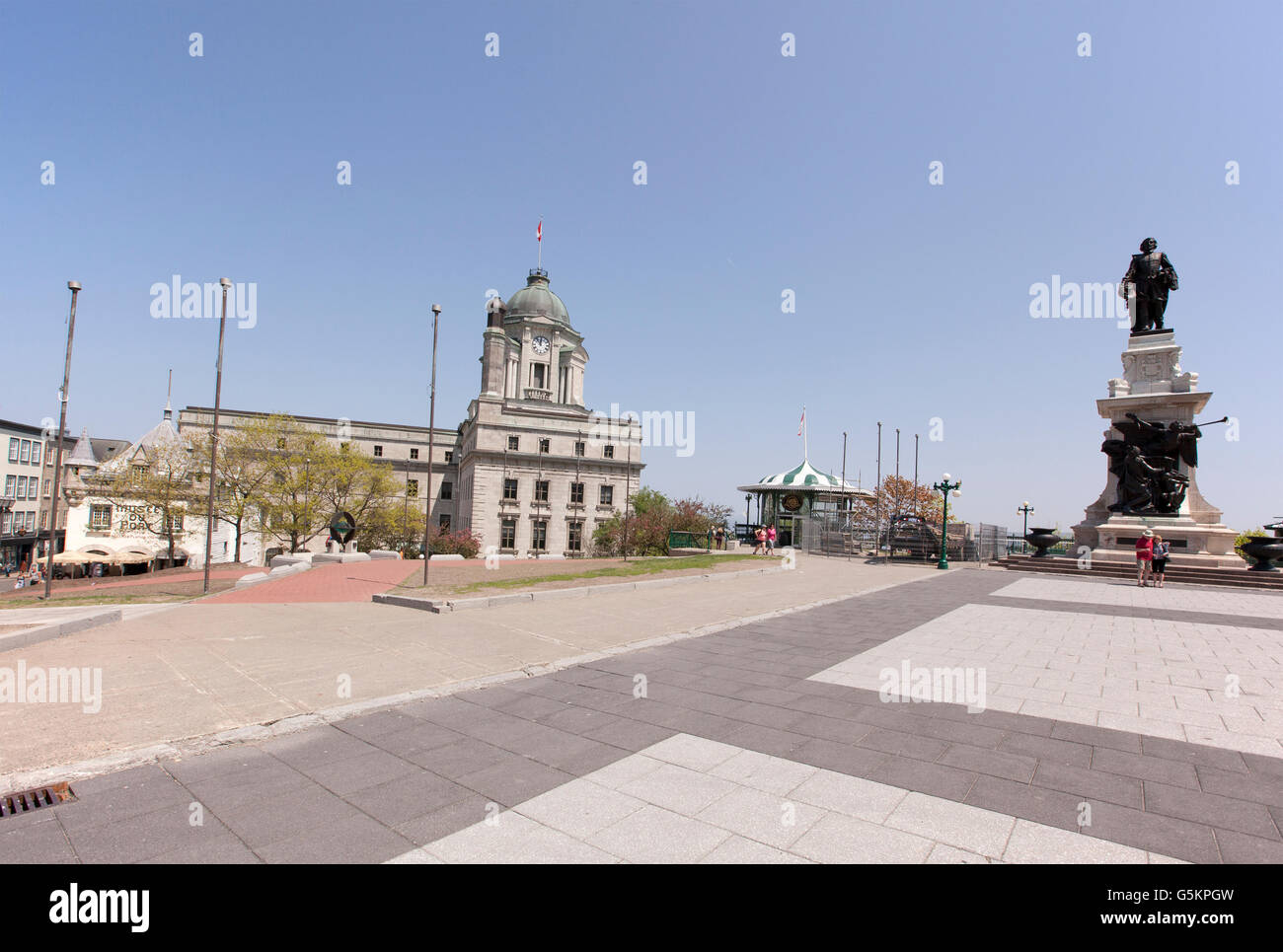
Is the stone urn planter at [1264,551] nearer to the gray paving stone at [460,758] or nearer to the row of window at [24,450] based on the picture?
the gray paving stone at [460,758]

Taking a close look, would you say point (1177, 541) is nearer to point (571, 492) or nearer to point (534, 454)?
point (571, 492)

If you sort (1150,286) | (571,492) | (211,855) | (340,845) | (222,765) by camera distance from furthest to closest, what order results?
1. (571,492)
2. (1150,286)
3. (222,765)
4. (340,845)
5. (211,855)

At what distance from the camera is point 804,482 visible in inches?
2238

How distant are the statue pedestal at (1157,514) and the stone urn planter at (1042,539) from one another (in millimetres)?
924

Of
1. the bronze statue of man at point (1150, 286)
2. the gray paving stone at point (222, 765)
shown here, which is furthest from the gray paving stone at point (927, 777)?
the bronze statue of man at point (1150, 286)

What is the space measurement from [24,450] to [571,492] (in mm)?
52982

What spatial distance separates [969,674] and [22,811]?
8939mm

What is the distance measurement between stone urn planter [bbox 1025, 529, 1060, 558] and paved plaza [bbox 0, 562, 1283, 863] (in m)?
21.4

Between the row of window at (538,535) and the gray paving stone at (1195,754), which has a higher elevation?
the gray paving stone at (1195,754)

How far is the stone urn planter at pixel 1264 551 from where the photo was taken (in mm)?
21188

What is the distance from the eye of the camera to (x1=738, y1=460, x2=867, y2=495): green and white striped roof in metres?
54.2

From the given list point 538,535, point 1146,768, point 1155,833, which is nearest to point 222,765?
point 1155,833

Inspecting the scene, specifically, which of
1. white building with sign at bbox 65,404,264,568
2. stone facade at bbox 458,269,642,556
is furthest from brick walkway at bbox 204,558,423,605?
stone facade at bbox 458,269,642,556
